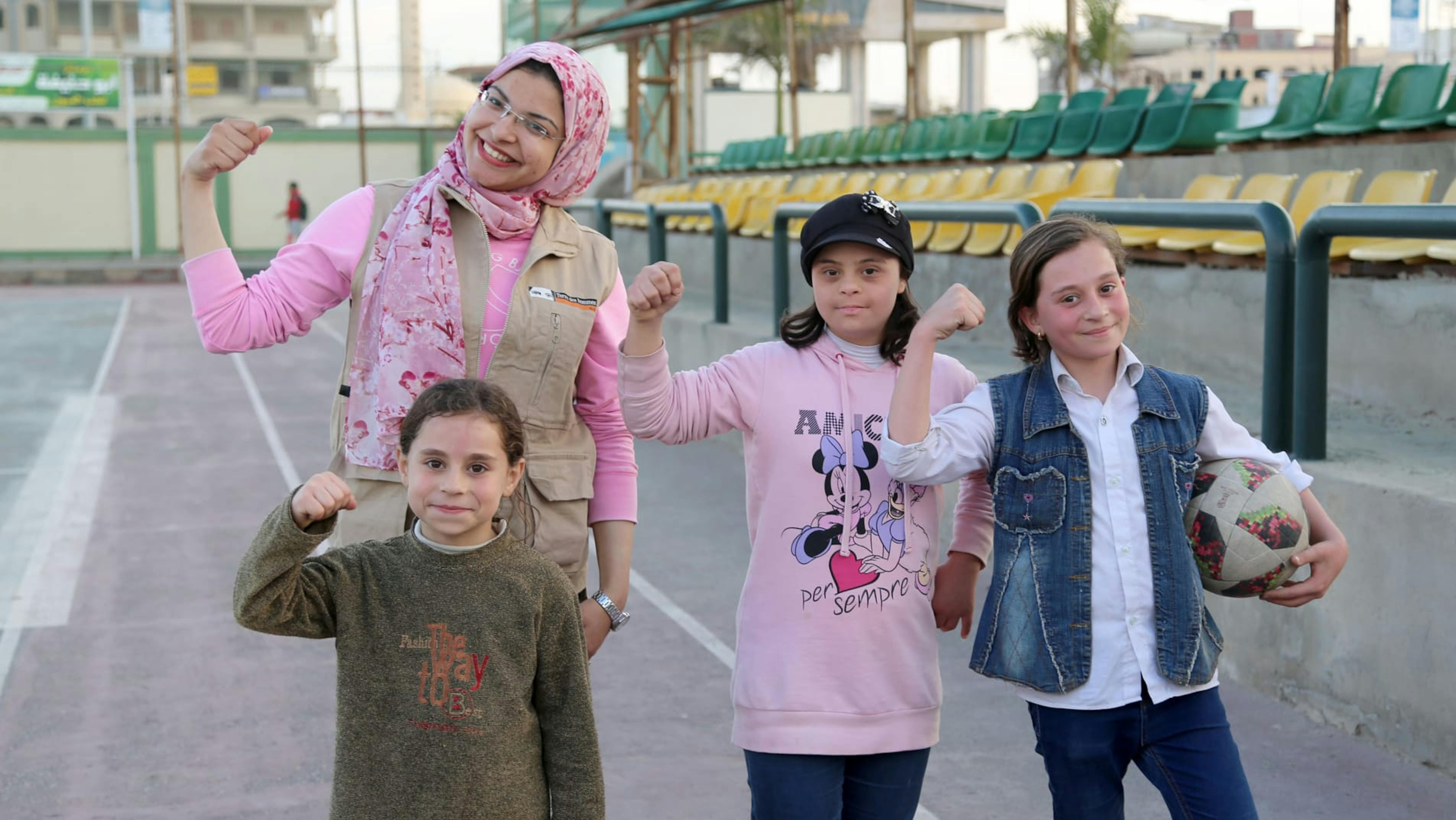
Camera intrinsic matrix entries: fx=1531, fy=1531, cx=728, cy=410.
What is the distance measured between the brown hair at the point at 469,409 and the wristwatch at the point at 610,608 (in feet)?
1.49

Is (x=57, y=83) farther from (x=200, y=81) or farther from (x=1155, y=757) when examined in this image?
(x=1155, y=757)

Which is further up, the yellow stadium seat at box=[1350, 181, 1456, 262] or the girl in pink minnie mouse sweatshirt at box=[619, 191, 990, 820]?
the yellow stadium seat at box=[1350, 181, 1456, 262]

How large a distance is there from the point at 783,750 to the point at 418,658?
739 mm

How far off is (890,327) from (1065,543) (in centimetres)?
55

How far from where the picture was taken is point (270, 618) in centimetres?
253

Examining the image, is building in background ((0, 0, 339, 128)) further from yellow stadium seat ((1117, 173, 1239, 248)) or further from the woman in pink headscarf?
the woman in pink headscarf

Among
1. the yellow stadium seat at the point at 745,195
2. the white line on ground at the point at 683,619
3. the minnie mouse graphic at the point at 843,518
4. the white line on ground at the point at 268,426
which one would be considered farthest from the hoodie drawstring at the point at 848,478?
the yellow stadium seat at the point at 745,195

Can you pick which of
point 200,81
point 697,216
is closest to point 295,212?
point 697,216

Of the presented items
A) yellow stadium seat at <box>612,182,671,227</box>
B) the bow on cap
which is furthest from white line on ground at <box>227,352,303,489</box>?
the bow on cap

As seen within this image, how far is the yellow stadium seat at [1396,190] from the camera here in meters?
7.49

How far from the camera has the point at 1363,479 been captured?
5.00 m

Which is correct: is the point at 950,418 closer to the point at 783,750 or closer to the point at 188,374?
the point at 783,750

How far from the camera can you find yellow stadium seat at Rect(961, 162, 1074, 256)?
34.9ft

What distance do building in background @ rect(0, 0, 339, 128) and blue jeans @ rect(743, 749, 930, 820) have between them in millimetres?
81135
